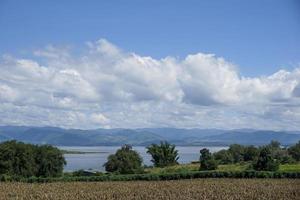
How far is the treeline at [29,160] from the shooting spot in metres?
75.2

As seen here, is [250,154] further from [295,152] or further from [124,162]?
[124,162]

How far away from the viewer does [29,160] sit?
2997 inches

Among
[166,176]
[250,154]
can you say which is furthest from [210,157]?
[250,154]

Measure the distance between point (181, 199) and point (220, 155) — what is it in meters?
70.8

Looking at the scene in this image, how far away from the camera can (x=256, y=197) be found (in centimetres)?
3903

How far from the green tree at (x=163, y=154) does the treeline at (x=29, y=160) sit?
25164 mm

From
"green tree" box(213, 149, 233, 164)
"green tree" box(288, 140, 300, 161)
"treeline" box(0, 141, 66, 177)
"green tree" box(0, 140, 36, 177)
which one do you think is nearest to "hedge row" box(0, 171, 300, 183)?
"green tree" box(0, 140, 36, 177)

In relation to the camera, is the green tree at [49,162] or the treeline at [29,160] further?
the green tree at [49,162]

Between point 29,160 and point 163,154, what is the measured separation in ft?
100

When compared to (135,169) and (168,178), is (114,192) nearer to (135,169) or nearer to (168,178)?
(168,178)

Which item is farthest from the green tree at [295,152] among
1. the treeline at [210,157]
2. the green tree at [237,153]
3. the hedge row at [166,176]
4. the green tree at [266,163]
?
the hedge row at [166,176]

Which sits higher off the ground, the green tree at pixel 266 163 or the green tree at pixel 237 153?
the green tree at pixel 237 153

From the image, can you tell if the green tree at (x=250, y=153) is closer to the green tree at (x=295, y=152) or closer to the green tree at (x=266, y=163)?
the green tree at (x=295, y=152)

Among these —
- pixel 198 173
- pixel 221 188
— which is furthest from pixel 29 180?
pixel 221 188
